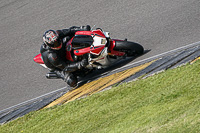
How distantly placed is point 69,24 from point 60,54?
3387mm

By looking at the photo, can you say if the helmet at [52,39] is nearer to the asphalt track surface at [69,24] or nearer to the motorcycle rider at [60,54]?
the motorcycle rider at [60,54]

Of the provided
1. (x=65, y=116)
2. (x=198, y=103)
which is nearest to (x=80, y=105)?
(x=65, y=116)

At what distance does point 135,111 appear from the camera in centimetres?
621

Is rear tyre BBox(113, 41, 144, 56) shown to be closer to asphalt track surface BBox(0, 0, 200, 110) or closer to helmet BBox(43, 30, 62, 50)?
asphalt track surface BBox(0, 0, 200, 110)

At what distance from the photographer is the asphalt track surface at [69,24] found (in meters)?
9.30

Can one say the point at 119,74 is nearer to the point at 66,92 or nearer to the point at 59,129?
the point at 66,92

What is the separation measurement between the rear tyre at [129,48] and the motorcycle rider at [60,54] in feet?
2.90

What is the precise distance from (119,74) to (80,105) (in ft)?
4.72

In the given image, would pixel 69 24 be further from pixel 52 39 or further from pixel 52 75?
pixel 52 39

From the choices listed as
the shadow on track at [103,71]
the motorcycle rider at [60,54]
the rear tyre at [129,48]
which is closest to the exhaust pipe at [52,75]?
the motorcycle rider at [60,54]

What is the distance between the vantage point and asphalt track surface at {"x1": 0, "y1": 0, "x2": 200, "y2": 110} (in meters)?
9.30

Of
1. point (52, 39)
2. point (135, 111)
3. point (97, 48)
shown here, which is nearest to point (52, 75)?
point (52, 39)

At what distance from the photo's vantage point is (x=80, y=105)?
759cm

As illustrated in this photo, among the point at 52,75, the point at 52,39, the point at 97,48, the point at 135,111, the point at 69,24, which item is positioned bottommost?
the point at 135,111
